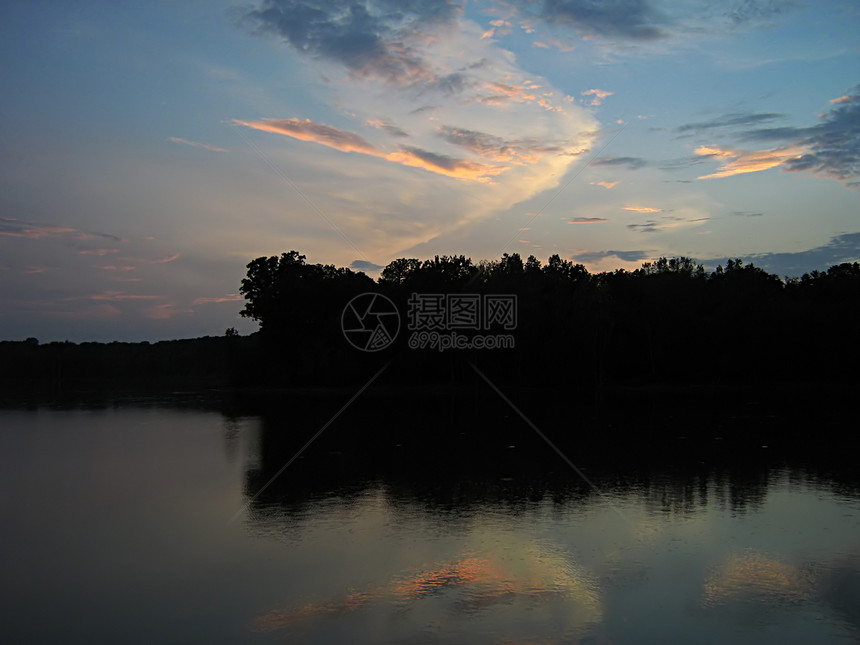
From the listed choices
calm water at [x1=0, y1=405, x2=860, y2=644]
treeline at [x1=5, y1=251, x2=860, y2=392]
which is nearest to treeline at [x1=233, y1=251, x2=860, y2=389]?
Result: treeline at [x1=5, y1=251, x2=860, y2=392]

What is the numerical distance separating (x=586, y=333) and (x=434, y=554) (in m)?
44.2

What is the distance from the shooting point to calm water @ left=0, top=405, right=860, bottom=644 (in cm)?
632

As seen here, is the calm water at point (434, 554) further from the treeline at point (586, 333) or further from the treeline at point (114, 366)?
the treeline at point (114, 366)

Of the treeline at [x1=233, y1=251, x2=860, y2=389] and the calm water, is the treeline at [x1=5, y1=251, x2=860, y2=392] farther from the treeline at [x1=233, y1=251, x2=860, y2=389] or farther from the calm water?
the calm water

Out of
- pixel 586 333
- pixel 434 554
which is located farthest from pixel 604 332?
pixel 434 554

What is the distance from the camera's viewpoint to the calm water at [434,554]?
632 centimetres

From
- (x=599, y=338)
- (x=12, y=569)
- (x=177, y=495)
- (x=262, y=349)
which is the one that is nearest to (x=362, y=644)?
(x=12, y=569)

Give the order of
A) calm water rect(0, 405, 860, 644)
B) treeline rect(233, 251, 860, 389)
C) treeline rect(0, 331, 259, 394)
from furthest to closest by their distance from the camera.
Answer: treeline rect(0, 331, 259, 394) → treeline rect(233, 251, 860, 389) → calm water rect(0, 405, 860, 644)

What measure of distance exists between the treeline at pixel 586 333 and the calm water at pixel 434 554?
36.6 m

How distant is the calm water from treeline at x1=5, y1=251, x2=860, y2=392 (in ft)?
120

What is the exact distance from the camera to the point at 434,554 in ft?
27.7

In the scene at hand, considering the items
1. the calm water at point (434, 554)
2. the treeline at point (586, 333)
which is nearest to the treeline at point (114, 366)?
the treeline at point (586, 333)

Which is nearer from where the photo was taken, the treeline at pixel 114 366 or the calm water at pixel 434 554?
the calm water at pixel 434 554

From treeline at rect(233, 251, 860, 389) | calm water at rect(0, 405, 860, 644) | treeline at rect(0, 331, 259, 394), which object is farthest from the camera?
treeline at rect(0, 331, 259, 394)
